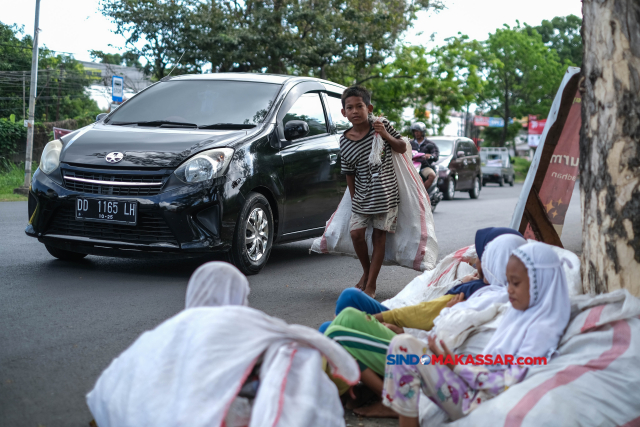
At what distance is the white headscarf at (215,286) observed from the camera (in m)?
2.40

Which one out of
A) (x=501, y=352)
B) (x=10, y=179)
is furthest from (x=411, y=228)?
(x=10, y=179)

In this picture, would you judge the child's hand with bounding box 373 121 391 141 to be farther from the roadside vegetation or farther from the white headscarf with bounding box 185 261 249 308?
the roadside vegetation

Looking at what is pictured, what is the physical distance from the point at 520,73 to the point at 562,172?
4889cm

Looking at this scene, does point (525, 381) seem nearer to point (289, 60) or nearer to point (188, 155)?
point (188, 155)

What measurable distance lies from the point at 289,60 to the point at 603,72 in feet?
64.7

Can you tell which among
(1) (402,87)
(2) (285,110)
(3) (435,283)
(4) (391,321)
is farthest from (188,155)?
(1) (402,87)

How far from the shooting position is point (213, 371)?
2143mm

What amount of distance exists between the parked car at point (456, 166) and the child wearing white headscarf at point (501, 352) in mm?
15890

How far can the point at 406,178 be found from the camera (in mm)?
5691

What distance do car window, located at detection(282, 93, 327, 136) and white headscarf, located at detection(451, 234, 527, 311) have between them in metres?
3.96

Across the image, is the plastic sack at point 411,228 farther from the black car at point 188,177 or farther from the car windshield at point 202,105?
the car windshield at point 202,105

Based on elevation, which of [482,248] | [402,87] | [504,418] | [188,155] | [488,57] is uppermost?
[488,57]

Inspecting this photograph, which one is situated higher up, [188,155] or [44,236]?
[188,155]

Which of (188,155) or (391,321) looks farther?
(188,155)
